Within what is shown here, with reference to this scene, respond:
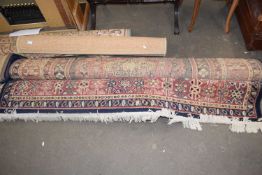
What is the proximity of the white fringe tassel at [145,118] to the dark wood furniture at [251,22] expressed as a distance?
770 millimetres

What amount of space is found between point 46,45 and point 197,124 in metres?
1.41

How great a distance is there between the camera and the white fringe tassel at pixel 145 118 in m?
1.53

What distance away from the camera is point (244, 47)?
6.62ft

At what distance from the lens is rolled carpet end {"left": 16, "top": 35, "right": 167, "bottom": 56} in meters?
1.73

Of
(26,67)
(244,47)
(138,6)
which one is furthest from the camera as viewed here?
(138,6)

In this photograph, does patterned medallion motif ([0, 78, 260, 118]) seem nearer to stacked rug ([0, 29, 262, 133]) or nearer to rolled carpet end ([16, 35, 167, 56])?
stacked rug ([0, 29, 262, 133])

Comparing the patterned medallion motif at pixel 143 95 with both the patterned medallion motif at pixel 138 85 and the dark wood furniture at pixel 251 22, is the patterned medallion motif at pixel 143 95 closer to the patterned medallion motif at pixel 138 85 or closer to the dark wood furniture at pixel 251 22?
the patterned medallion motif at pixel 138 85

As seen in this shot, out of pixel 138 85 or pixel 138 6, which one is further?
pixel 138 6

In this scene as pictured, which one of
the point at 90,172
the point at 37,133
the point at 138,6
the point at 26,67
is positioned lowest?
the point at 90,172

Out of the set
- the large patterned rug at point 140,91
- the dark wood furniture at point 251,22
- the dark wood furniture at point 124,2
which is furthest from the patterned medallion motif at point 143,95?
the dark wood furniture at point 124,2

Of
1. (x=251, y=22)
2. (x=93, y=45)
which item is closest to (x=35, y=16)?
(x=93, y=45)

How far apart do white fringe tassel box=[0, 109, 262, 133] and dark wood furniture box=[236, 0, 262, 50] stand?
770mm

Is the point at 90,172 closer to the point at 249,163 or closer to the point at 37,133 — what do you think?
the point at 37,133

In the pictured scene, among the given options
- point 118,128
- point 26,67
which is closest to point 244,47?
point 118,128
